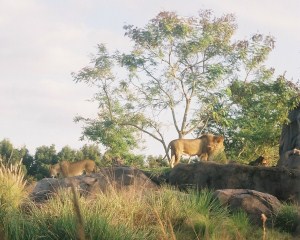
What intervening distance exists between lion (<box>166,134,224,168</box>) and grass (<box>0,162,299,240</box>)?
10.4 m

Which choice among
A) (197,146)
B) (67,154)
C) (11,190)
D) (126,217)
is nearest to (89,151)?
(67,154)

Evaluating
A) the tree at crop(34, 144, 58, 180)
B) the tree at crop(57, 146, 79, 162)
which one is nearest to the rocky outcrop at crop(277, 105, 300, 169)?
the tree at crop(34, 144, 58, 180)

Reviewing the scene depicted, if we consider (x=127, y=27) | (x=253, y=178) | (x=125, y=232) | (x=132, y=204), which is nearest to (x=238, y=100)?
(x=127, y=27)

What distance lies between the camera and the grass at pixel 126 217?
8648 mm

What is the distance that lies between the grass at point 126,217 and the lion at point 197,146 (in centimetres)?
1043

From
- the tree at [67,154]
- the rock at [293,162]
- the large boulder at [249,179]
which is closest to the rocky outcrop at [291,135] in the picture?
the rock at [293,162]

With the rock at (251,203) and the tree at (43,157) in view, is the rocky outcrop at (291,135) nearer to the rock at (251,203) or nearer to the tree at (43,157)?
the rock at (251,203)

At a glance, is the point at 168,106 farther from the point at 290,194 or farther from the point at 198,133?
the point at 290,194

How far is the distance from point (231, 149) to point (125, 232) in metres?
19.3

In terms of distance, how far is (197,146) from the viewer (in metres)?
23.9

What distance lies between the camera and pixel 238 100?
28766 millimetres

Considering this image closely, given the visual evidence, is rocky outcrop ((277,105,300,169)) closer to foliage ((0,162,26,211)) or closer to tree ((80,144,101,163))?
foliage ((0,162,26,211))

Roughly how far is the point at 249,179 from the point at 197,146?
328 inches

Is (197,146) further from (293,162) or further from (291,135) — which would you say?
(293,162)
